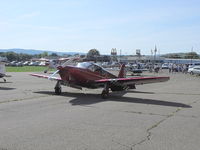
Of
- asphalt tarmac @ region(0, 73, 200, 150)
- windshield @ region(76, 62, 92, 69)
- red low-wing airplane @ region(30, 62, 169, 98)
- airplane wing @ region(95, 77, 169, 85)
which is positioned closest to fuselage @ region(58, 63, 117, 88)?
red low-wing airplane @ region(30, 62, 169, 98)

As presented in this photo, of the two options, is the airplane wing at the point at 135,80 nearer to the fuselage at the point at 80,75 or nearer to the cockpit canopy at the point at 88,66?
the fuselage at the point at 80,75

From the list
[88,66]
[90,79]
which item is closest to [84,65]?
[88,66]

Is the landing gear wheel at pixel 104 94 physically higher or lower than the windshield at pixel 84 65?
lower

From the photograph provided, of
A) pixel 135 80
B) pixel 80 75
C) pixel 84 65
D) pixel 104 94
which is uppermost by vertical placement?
pixel 84 65

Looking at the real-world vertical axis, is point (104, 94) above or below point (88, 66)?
below

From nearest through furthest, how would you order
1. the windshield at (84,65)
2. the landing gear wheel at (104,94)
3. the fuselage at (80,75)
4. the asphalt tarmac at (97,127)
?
the asphalt tarmac at (97,127)
the landing gear wheel at (104,94)
the fuselage at (80,75)
the windshield at (84,65)

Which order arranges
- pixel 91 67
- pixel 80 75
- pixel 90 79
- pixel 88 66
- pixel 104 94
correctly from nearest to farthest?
1. pixel 104 94
2. pixel 80 75
3. pixel 90 79
4. pixel 88 66
5. pixel 91 67

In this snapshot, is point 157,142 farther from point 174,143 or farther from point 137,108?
point 137,108

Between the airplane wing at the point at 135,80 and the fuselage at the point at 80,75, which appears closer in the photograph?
the fuselage at the point at 80,75

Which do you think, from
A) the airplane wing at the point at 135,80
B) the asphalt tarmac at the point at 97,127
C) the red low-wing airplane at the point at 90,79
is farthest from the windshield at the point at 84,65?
the asphalt tarmac at the point at 97,127

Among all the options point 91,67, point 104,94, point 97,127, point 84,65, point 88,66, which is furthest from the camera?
point 91,67

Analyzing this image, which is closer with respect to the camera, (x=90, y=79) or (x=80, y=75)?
(x=80, y=75)

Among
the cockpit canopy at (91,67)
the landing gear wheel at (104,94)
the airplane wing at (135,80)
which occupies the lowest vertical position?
the landing gear wheel at (104,94)

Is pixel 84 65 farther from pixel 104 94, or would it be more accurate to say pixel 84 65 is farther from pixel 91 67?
pixel 104 94
